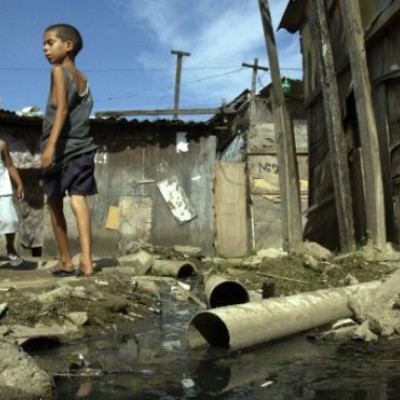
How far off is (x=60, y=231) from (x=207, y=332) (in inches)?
84.0

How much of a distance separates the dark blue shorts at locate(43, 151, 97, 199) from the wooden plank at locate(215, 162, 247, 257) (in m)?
7.75

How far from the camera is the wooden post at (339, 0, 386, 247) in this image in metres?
5.55

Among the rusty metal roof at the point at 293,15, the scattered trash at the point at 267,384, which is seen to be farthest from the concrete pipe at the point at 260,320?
the rusty metal roof at the point at 293,15

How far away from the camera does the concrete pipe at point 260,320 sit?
277 centimetres

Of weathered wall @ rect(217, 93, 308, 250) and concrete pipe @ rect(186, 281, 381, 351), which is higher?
weathered wall @ rect(217, 93, 308, 250)

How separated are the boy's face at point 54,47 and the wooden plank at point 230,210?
7988 millimetres

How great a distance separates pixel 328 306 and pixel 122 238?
8.90 m

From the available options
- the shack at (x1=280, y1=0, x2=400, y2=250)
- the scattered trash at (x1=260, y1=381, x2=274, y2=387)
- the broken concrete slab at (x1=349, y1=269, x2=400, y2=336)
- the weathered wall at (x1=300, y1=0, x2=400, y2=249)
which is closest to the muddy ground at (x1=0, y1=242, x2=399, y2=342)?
the broken concrete slab at (x1=349, y1=269, x2=400, y2=336)

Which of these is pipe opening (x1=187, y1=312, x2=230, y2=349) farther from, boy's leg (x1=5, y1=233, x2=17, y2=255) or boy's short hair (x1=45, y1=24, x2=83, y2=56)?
boy's leg (x1=5, y1=233, x2=17, y2=255)

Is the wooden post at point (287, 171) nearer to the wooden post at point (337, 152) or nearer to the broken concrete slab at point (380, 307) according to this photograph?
the wooden post at point (337, 152)

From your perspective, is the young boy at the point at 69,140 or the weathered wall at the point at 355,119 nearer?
the young boy at the point at 69,140

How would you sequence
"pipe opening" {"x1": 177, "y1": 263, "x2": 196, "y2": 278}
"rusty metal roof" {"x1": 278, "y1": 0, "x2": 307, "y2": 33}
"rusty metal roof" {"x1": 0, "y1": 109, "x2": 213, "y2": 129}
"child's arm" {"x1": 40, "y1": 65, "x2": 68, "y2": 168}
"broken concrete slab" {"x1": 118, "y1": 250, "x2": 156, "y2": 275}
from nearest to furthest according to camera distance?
"child's arm" {"x1": 40, "y1": 65, "x2": 68, "y2": 168} → "broken concrete slab" {"x1": 118, "y1": 250, "x2": 156, "y2": 275} → "pipe opening" {"x1": 177, "y1": 263, "x2": 196, "y2": 278} → "rusty metal roof" {"x1": 278, "y1": 0, "x2": 307, "y2": 33} → "rusty metal roof" {"x1": 0, "y1": 109, "x2": 213, "y2": 129}

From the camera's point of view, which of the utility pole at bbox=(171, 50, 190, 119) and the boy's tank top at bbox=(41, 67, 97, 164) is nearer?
the boy's tank top at bbox=(41, 67, 97, 164)

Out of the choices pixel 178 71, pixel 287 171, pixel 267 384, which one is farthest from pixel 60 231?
pixel 178 71
